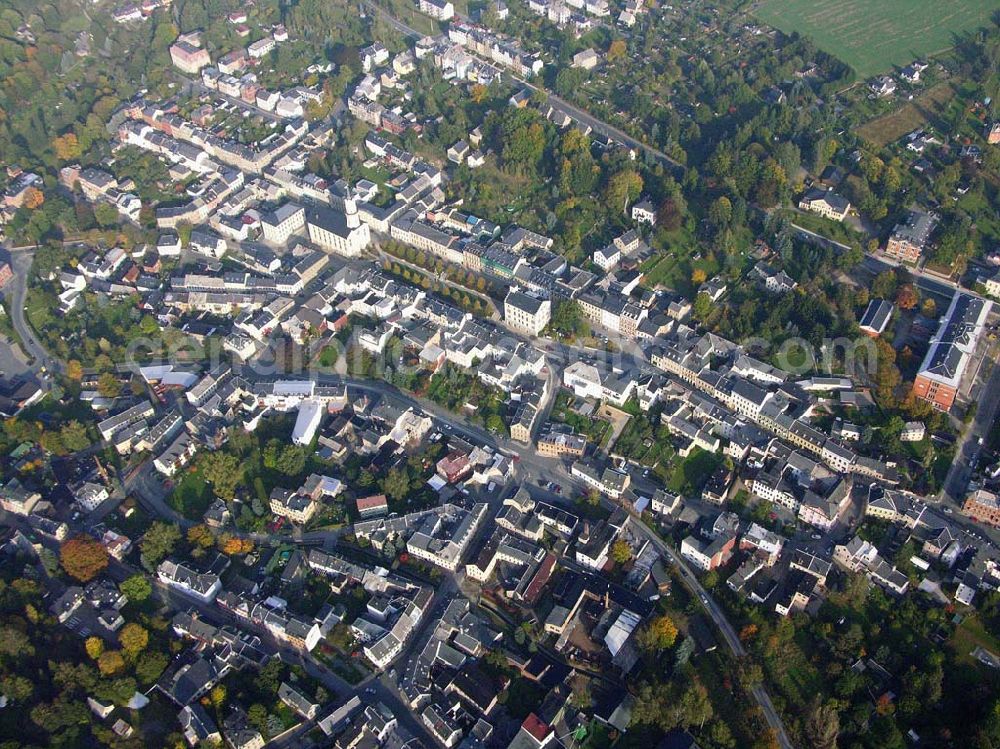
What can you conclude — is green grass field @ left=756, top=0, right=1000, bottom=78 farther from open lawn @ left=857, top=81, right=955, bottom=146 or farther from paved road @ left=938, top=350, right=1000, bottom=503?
paved road @ left=938, top=350, right=1000, bottom=503

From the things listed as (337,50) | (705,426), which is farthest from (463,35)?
(705,426)

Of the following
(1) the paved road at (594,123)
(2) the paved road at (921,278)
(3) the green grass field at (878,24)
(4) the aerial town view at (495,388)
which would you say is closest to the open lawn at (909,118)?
(4) the aerial town view at (495,388)

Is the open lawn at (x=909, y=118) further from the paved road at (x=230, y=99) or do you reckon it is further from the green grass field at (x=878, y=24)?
the paved road at (x=230, y=99)

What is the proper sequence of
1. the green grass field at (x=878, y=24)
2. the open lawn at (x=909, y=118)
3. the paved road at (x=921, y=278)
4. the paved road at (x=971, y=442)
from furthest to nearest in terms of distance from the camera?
the green grass field at (x=878, y=24)
the open lawn at (x=909, y=118)
the paved road at (x=921, y=278)
the paved road at (x=971, y=442)

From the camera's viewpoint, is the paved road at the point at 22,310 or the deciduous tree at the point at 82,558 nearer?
the deciduous tree at the point at 82,558

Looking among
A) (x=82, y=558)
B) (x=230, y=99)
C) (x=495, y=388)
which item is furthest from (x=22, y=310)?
(x=495, y=388)
